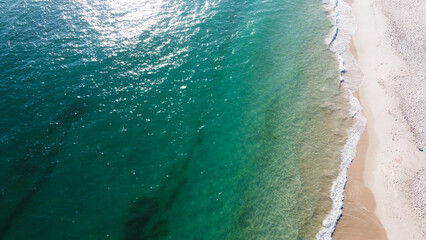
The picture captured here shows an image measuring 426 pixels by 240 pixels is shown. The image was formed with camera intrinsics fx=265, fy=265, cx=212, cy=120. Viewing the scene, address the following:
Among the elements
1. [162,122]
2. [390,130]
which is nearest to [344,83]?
[390,130]

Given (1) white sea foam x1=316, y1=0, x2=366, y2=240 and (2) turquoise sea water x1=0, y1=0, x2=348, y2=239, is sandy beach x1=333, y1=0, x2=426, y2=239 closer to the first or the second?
(1) white sea foam x1=316, y1=0, x2=366, y2=240

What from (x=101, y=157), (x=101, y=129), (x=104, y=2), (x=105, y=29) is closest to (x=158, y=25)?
(x=105, y=29)

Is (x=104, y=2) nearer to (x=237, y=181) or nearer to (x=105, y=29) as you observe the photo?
(x=105, y=29)

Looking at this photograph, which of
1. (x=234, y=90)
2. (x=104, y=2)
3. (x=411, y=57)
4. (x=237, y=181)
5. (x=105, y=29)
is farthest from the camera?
(x=104, y=2)

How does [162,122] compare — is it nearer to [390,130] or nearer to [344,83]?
[344,83]

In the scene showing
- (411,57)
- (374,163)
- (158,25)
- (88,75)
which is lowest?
(374,163)

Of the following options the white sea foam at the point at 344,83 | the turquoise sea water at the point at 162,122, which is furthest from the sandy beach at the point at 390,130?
the turquoise sea water at the point at 162,122

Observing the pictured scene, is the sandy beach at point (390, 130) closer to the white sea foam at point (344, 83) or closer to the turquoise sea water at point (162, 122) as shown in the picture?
the white sea foam at point (344, 83)

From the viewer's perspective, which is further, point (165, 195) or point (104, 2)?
point (104, 2)
